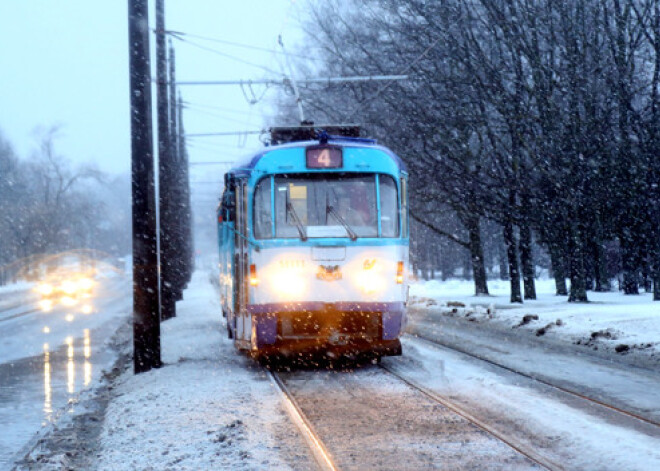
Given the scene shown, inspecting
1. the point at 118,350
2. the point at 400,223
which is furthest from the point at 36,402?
the point at 118,350

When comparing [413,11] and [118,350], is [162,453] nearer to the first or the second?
[118,350]

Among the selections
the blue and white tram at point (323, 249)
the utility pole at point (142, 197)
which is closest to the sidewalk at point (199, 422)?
the utility pole at point (142, 197)

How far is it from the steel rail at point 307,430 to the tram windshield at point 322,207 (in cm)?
225

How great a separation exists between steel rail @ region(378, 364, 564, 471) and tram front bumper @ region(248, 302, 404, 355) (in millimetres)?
1160

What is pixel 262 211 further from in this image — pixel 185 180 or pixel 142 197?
pixel 185 180

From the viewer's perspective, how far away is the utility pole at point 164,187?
24.8 metres

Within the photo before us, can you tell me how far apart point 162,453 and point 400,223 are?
6373 mm

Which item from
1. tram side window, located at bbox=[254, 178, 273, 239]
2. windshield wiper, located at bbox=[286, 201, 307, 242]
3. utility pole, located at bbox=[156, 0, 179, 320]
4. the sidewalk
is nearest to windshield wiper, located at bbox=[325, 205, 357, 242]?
windshield wiper, located at bbox=[286, 201, 307, 242]

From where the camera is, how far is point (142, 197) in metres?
13.5

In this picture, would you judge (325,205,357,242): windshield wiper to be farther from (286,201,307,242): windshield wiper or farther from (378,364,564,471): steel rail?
(378,364,564,471): steel rail

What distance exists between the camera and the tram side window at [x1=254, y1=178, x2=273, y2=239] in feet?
42.3

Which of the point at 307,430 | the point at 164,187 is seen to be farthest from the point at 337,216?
the point at 164,187

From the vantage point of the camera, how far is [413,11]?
2416 cm

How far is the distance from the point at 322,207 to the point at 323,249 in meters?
0.63
